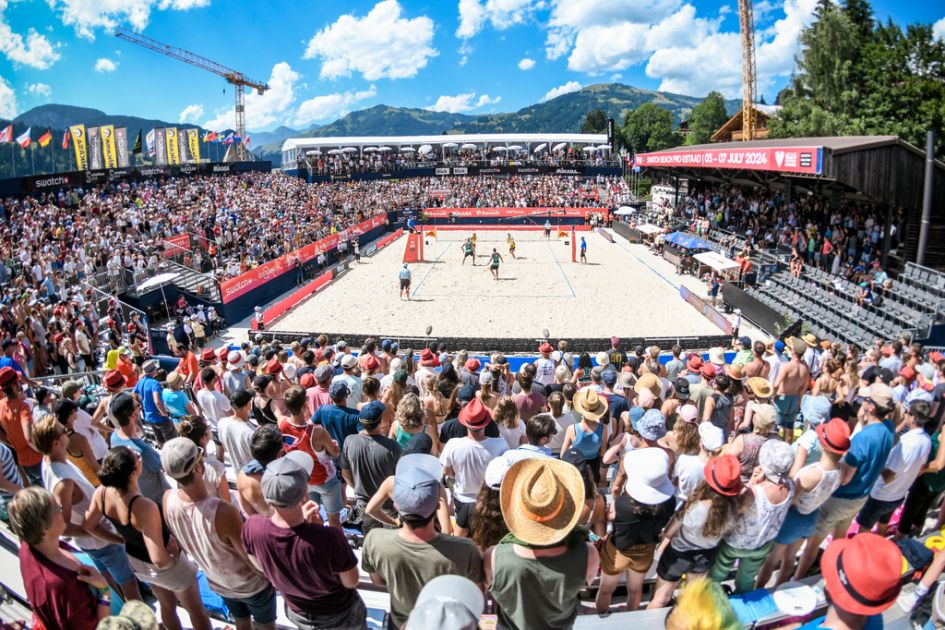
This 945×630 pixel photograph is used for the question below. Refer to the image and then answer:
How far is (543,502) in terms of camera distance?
2.52m

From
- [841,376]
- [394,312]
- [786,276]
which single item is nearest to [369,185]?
[394,312]

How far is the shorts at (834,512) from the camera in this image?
3.78m

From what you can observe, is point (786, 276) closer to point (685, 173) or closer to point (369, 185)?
point (685, 173)

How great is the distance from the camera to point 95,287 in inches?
645

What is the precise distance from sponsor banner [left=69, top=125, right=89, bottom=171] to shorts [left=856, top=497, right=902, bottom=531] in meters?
40.3

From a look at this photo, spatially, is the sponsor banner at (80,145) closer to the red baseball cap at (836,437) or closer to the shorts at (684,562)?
the shorts at (684,562)

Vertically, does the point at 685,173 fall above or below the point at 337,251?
above

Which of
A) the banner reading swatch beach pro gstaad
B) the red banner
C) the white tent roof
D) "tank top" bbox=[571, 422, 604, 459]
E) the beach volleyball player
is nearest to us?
"tank top" bbox=[571, 422, 604, 459]

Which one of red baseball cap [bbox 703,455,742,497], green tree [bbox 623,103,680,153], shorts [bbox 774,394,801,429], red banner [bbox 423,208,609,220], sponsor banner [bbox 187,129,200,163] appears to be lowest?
shorts [bbox 774,394,801,429]

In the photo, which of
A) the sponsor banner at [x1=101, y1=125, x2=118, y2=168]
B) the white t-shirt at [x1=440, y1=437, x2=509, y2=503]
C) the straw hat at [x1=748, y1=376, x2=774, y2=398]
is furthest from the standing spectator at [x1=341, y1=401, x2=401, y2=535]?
the sponsor banner at [x1=101, y1=125, x2=118, y2=168]

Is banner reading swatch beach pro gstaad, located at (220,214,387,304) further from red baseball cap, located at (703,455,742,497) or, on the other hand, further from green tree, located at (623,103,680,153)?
green tree, located at (623,103,680,153)

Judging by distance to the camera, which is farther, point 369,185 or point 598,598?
point 369,185

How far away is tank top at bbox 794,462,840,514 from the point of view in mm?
3428

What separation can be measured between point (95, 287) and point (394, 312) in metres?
9.32
